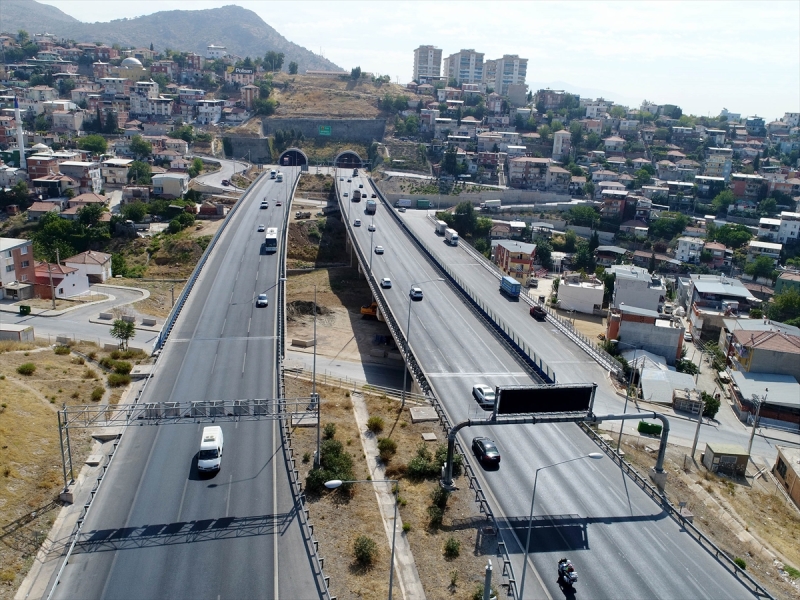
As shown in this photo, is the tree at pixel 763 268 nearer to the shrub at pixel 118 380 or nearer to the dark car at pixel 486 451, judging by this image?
the dark car at pixel 486 451

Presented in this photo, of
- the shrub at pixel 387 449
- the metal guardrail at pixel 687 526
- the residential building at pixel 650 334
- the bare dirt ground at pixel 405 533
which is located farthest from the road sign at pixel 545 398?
the residential building at pixel 650 334

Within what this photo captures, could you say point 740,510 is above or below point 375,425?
below

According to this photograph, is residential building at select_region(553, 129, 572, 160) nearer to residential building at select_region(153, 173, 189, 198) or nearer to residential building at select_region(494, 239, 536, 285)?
residential building at select_region(494, 239, 536, 285)

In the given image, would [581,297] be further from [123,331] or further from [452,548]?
[452,548]

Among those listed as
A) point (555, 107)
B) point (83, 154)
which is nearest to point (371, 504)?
point (83, 154)

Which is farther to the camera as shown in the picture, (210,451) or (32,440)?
(32,440)

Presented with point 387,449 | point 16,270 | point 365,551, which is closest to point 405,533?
point 365,551
